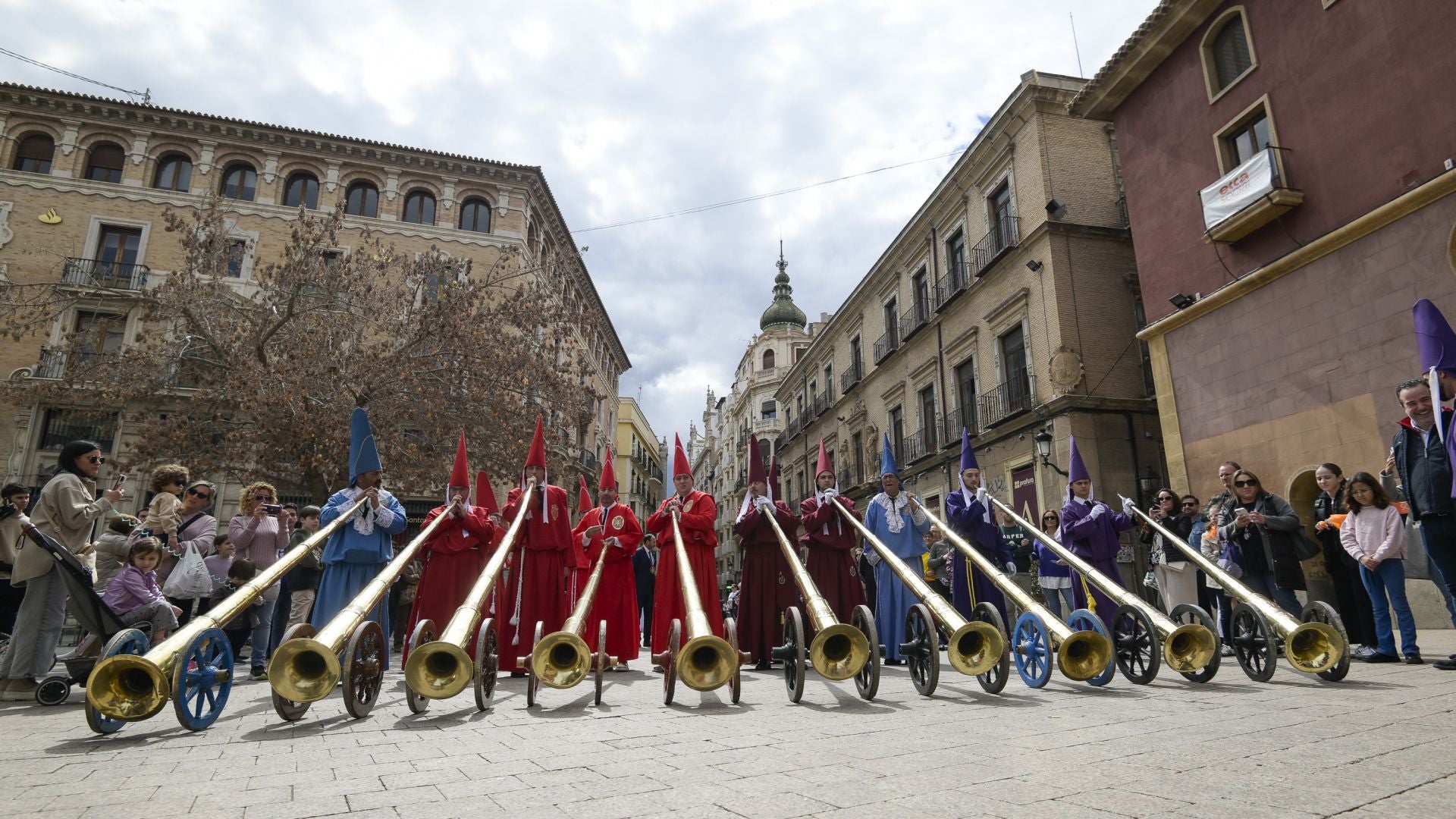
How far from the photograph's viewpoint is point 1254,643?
16.8 feet

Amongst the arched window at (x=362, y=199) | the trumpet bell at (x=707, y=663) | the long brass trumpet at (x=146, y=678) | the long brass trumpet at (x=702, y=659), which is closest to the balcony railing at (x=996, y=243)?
the long brass trumpet at (x=702, y=659)

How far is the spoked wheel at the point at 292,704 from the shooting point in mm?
4121

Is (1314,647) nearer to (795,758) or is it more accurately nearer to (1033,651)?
(1033,651)

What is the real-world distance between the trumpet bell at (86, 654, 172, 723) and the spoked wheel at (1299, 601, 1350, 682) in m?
6.41

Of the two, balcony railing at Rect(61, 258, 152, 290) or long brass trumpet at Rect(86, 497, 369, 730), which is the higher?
balcony railing at Rect(61, 258, 152, 290)

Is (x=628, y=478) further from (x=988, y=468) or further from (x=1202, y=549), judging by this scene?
(x=1202, y=549)

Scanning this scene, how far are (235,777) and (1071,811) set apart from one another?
2.89 m

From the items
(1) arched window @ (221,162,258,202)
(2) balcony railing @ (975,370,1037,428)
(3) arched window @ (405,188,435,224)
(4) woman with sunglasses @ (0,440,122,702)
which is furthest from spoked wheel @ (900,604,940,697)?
(1) arched window @ (221,162,258,202)

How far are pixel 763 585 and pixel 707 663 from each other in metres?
3.12

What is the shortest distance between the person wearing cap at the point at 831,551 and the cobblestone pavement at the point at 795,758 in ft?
8.72

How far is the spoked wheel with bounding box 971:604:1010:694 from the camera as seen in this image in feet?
15.4

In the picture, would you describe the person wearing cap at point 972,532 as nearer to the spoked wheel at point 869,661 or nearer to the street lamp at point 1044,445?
the spoked wheel at point 869,661

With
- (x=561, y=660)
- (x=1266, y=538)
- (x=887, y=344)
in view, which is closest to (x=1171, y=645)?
(x=1266, y=538)

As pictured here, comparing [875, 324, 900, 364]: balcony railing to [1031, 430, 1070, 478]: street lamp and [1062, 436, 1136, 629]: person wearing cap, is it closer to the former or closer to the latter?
[1031, 430, 1070, 478]: street lamp
